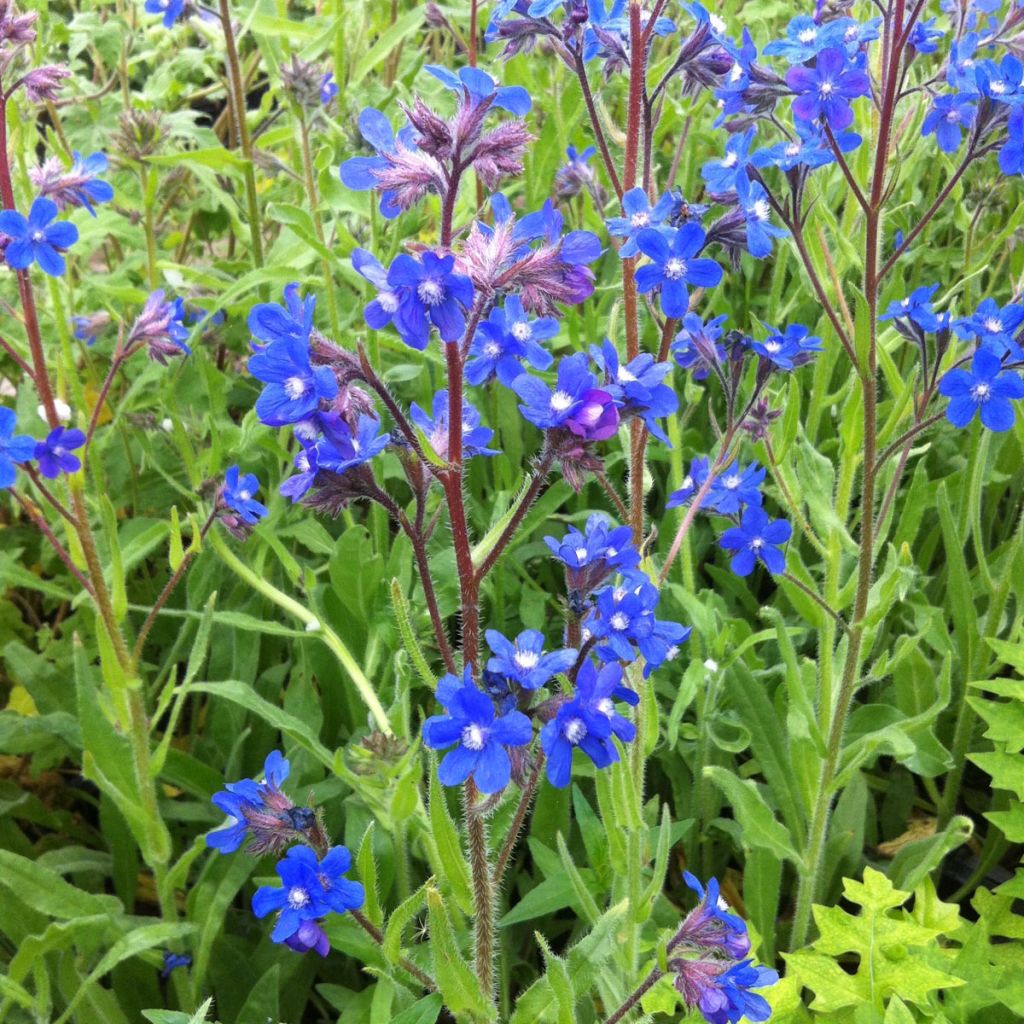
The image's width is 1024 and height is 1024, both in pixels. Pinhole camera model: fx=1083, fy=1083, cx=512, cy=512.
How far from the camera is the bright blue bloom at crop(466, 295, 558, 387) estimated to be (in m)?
1.64

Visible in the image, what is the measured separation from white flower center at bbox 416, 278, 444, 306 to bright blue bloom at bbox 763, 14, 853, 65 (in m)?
1.10

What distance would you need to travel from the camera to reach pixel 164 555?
380 cm

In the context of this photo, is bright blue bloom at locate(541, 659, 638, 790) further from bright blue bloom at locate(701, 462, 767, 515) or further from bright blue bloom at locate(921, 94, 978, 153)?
bright blue bloom at locate(921, 94, 978, 153)

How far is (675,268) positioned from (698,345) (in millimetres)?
293

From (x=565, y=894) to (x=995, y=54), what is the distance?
2940mm

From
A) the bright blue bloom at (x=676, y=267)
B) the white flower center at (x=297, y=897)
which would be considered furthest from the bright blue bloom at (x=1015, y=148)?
the white flower center at (x=297, y=897)

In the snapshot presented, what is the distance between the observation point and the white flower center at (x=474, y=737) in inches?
60.5

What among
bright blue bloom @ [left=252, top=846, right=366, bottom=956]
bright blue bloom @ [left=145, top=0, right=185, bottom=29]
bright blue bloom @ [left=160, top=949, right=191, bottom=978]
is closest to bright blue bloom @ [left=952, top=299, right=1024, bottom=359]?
bright blue bloom @ [left=252, top=846, right=366, bottom=956]

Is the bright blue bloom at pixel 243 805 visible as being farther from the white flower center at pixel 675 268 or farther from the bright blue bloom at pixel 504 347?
the white flower center at pixel 675 268

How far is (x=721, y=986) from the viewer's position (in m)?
1.77

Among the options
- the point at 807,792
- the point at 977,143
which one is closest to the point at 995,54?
the point at 977,143

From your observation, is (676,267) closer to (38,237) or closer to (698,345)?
(698,345)

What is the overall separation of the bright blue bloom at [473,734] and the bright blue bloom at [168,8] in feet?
8.42

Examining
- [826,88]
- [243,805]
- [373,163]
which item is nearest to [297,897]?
[243,805]
